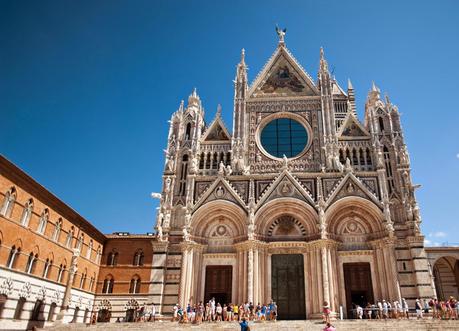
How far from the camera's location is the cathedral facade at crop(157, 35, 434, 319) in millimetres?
24297

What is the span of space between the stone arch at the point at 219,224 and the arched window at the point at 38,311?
1016cm

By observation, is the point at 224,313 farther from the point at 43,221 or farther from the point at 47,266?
the point at 43,221

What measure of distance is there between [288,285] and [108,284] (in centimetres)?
1552

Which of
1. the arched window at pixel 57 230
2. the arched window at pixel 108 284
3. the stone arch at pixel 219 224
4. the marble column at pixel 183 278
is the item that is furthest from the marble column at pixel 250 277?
the arched window at pixel 108 284

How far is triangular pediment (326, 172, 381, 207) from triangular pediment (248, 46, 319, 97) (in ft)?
26.6

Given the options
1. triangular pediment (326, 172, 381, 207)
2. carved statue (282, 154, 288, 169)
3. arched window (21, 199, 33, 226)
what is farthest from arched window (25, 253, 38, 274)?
triangular pediment (326, 172, 381, 207)

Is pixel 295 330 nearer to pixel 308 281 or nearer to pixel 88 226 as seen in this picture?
pixel 308 281

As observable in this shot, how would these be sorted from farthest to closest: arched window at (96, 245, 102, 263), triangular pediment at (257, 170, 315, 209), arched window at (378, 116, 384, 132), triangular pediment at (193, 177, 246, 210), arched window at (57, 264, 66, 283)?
arched window at (96, 245, 102, 263) < arched window at (378, 116, 384, 132) < triangular pediment at (193, 177, 246, 210) < triangular pediment at (257, 170, 315, 209) < arched window at (57, 264, 66, 283)

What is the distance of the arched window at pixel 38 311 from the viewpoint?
22772mm

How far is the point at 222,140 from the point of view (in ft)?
97.9

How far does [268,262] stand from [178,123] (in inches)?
509

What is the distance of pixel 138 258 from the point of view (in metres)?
32.2

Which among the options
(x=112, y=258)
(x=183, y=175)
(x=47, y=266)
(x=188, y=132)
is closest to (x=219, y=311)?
(x=183, y=175)

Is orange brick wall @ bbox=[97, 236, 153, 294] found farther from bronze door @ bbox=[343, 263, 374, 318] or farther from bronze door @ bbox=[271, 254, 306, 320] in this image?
bronze door @ bbox=[343, 263, 374, 318]
